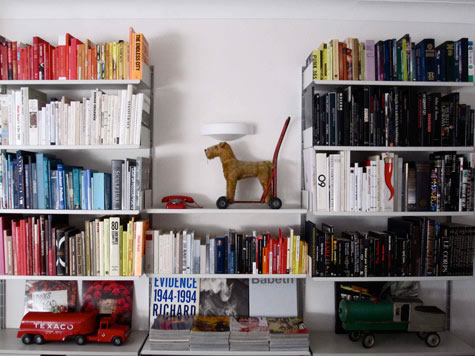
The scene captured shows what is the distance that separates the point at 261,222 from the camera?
2297 millimetres

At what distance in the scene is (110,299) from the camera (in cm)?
225

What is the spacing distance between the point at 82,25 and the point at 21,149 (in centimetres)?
82

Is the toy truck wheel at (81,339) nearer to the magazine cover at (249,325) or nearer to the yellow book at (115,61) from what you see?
the magazine cover at (249,325)

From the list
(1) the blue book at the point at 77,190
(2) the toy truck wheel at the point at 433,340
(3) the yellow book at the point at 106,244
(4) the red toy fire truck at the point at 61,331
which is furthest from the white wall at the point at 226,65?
(2) the toy truck wheel at the point at 433,340

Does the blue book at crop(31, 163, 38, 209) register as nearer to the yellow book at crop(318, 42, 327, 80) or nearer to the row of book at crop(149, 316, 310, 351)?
the row of book at crop(149, 316, 310, 351)

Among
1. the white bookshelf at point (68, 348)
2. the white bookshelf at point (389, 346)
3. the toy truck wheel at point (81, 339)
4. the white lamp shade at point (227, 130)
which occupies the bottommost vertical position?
the white bookshelf at point (389, 346)

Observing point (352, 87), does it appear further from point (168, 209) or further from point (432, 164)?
point (168, 209)

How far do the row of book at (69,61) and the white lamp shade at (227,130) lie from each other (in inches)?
17.7

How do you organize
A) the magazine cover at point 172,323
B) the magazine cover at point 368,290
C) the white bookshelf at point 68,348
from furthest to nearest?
the magazine cover at point 368,290 < the magazine cover at point 172,323 < the white bookshelf at point 68,348

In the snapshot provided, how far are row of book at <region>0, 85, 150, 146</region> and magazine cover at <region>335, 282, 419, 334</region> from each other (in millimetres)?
1454

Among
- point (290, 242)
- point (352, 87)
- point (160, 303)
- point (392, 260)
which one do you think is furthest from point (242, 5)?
point (160, 303)

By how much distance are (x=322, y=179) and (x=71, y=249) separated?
4.54ft

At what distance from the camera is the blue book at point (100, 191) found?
202cm

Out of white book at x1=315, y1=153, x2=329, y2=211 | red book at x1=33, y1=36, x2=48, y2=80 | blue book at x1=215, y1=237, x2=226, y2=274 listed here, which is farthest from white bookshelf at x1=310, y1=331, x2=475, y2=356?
red book at x1=33, y1=36, x2=48, y2=80
